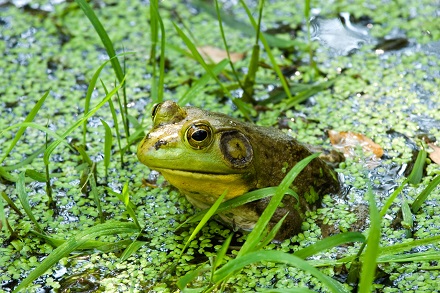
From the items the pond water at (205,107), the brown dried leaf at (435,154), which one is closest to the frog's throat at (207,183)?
the pond water at (205,107)

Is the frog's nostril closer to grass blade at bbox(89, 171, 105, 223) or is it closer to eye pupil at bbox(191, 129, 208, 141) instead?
eye pupil at bbox(191, 129, 208, 141)

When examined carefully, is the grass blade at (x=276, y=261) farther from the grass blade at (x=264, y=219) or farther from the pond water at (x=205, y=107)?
the pond water at (x=205, y=107)

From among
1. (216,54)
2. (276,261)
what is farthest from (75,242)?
(216,54)

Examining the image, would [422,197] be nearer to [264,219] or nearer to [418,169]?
[418,169]

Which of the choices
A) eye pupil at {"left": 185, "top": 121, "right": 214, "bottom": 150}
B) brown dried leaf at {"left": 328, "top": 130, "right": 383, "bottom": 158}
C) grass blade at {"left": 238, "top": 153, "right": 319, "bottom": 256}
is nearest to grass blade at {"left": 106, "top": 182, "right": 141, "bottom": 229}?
eye pupil at {"left": 185, "top": 121, "right": 214, "bottom": 150}

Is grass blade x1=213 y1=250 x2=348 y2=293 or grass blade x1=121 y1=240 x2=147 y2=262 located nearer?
grass blade x1=213 y1=250 x2=348 y2=293

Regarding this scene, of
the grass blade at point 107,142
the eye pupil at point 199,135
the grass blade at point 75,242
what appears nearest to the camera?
the grass blade at point 75,242

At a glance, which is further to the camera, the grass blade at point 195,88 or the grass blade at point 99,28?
the grass blade at point 195,88
